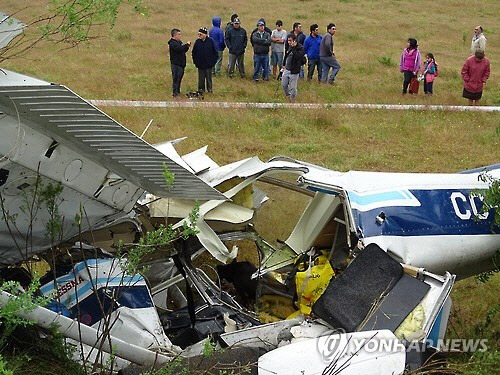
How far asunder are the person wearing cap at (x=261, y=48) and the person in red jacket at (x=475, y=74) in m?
4.28

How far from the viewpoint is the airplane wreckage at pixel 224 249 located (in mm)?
4145

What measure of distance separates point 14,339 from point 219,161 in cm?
611

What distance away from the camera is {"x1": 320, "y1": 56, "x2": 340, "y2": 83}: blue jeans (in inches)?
611

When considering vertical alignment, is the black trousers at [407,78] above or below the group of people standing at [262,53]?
below

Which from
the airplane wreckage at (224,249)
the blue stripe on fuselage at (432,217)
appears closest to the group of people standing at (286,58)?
the airplane wreckage at (224,249)

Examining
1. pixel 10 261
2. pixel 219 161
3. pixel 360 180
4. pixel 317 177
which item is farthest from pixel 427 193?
pixel 219 161

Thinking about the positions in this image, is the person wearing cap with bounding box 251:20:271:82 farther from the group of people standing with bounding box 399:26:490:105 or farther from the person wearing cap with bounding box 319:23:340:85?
the group of people standing with bounding box 399:26:490:105

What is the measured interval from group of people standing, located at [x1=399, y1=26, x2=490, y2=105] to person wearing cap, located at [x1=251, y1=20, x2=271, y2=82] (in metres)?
3.02

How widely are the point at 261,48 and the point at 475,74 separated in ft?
15.2

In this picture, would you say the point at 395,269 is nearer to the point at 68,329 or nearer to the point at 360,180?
the point at 360,180

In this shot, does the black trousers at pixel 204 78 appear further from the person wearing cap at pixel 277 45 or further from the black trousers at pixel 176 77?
the person wearing cap at pixel 277 45

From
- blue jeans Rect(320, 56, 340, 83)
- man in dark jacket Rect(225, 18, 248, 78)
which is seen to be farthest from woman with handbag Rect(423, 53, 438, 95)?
man in dark jacket Rect(225, 18, 248, 78)

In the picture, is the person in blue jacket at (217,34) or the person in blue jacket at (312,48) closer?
the person in blue jacket at (217,34)

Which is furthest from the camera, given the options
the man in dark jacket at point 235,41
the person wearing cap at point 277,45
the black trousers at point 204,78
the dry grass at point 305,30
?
the person wearing cap at point 277,45
